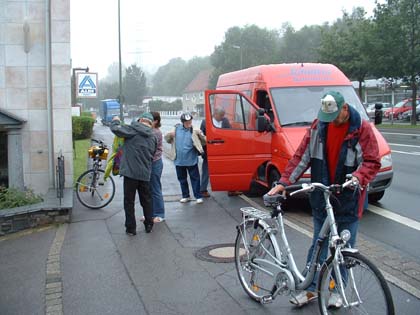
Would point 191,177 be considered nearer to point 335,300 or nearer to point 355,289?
point 335,300

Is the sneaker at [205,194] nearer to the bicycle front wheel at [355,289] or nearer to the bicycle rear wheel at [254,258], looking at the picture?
the bicycle rear wheel at [254,258]

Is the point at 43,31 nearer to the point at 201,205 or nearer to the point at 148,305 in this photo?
the point at 201,205

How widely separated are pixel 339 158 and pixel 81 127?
23.8 metres


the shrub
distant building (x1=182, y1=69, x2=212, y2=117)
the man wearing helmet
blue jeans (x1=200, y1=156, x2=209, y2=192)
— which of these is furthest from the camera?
distant building (x1=182, y1=69, x2=212, y2=117)

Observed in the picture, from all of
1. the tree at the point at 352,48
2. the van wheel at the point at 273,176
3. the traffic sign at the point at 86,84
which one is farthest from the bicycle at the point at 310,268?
the tree at the point at 352,48

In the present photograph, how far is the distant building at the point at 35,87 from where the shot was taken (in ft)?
32.7

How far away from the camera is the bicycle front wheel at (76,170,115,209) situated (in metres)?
9.66

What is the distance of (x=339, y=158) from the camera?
4426mm

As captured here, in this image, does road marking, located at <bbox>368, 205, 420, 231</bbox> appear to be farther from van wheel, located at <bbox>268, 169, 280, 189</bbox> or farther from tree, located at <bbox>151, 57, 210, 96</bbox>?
tree, located at <bbox>151, 57, 210, 96</bbox>

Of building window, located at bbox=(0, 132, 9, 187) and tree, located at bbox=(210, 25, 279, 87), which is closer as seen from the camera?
building window, located at bbox=(0, 132, 9, 187)

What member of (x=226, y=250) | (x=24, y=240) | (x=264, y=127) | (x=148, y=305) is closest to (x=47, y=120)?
(x=24, y=240)

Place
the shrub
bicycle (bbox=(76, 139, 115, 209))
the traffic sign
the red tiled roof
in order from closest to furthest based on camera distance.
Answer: the shrub < bicycle (bbox=(76, 139, 115, 209)) < the traffic sign < the red tiled roof

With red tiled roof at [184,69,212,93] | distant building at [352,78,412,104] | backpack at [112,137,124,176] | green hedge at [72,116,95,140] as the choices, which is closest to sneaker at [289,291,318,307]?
backpack at [112,137,124,176]

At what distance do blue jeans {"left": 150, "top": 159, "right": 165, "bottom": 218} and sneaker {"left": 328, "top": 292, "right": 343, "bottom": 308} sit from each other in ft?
15.7
